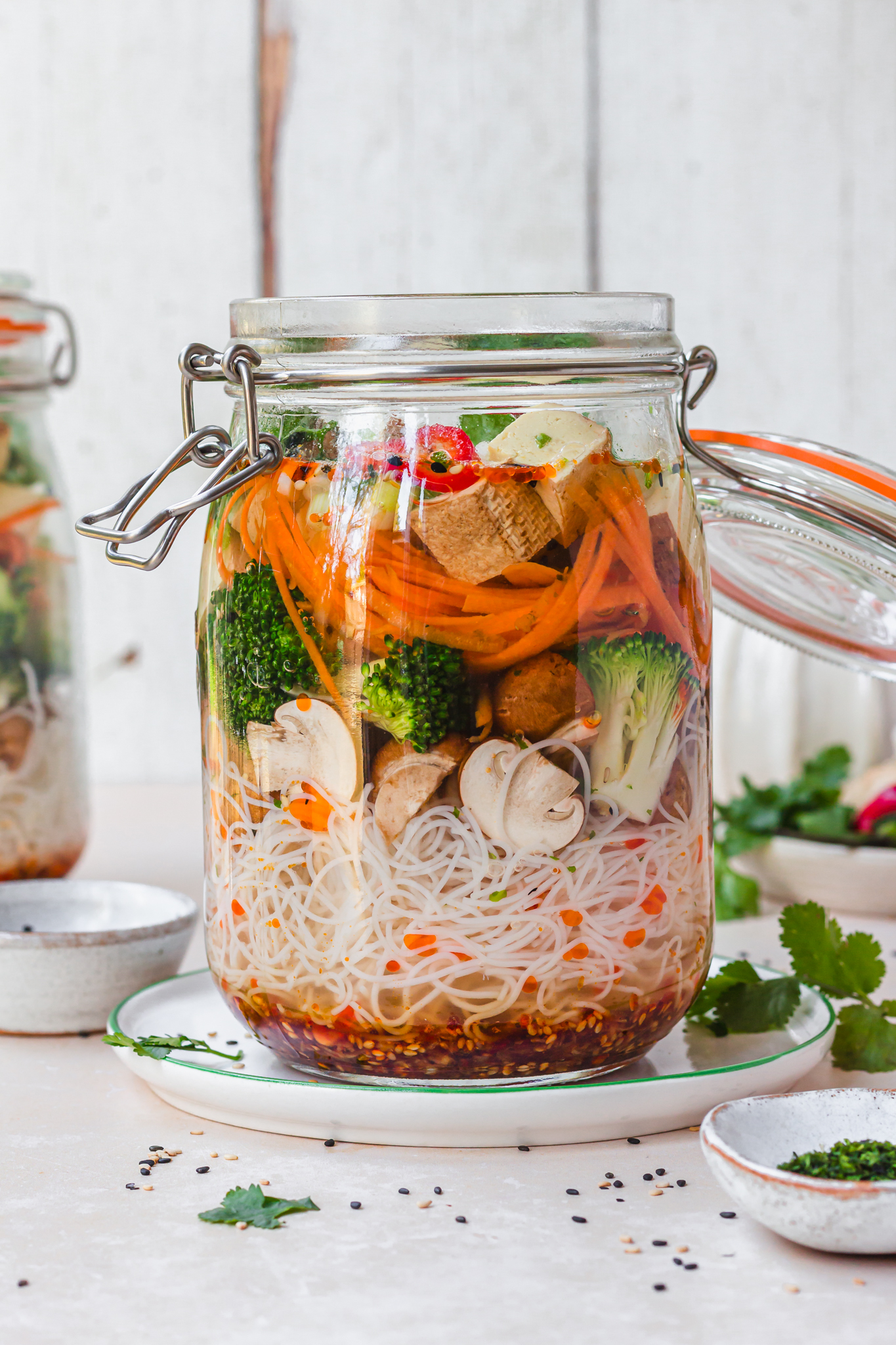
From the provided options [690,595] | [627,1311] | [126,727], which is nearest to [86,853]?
[126,727]

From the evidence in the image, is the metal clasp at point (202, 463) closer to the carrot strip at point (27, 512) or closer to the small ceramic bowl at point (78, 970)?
the small ceramic bowl at point (78, 970)

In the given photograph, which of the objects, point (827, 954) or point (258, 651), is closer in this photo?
point (258, 651)

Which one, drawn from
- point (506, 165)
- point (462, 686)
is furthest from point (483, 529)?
point (506, 165)

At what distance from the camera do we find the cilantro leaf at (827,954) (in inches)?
36.5

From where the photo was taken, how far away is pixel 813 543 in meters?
0.88

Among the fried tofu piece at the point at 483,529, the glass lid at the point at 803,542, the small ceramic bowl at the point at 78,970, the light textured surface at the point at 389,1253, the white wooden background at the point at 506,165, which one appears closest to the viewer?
the light textured surface at the point at 389,1253

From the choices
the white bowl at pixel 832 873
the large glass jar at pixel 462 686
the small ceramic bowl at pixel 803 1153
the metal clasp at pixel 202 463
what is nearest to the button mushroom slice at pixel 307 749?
the large glass jar at pixel 462 686

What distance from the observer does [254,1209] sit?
2.30 feet

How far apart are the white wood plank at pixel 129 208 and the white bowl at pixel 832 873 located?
941 mm

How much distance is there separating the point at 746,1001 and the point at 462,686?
0.30 meters

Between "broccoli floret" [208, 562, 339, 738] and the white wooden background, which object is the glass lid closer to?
"broccoli floret" [208, 562, 339, 738]

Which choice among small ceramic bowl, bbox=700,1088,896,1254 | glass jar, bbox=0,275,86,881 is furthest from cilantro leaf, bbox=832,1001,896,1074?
glass jar, bbox=0,275,86,881

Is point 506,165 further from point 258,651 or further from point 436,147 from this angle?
point 258,651

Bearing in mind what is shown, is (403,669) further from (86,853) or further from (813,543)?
(86,853)
